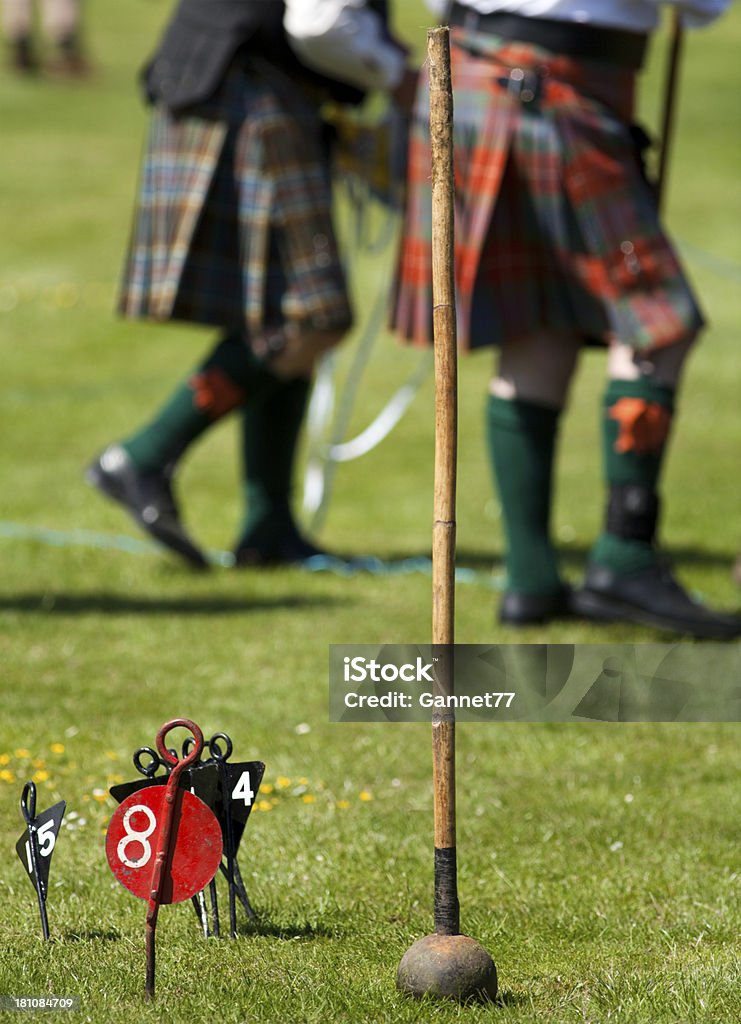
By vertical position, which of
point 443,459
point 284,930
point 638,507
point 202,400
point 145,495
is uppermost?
point 443,459

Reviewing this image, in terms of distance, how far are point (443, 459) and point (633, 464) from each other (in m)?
1.88

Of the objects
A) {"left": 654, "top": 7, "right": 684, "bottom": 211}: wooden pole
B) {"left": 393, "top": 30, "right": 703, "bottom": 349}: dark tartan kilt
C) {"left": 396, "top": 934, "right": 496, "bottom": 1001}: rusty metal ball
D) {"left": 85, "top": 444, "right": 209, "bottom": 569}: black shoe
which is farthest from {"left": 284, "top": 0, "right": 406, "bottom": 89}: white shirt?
{"left": 396, "top": 934, "right": 496, "bottom": 1001}: rusty metal ball

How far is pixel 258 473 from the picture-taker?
15.5 ft

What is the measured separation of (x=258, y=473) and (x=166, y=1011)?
9.17 ft

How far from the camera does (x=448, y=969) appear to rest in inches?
79.7

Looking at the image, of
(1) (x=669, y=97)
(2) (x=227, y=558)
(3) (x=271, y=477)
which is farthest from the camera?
(2) (x=227, y=558)

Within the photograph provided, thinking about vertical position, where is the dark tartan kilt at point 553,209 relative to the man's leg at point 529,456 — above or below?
above

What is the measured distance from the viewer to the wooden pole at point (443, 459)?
Result: 79.7 inches

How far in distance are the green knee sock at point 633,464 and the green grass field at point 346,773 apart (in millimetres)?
216

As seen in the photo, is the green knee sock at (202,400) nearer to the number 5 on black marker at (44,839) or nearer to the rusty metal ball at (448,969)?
the number 5 on black marker at (44,839)

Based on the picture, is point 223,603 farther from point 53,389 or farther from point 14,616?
point 53,389

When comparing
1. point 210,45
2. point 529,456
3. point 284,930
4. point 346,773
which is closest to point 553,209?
point 529,456

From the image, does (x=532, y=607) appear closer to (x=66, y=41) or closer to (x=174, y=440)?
(x=174, y=440)

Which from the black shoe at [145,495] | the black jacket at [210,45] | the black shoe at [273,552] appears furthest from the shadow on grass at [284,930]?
the black jacket at [210,45]
